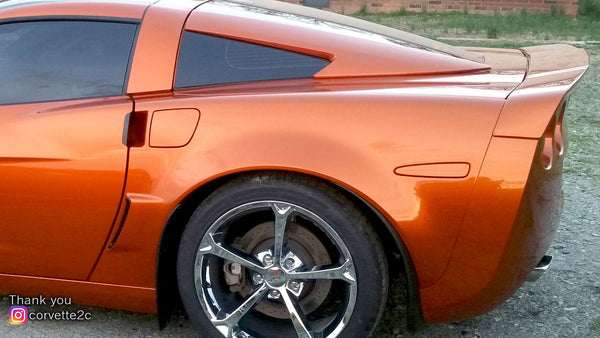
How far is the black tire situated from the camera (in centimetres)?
279

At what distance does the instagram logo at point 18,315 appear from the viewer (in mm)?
3393

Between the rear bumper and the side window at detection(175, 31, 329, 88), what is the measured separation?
2.84 feet

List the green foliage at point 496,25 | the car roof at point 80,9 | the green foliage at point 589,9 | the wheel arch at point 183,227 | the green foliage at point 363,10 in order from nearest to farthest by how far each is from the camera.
Result: the wheel arch at point 183,227 < the car roof at point 80,9 < the green foliage at point 496,25 < the green foliage at point 363,10 < the green foliage at point 589,9

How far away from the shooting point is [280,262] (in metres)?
2.93

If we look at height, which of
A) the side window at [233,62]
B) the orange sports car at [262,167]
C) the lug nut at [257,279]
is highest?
the side window at [233,62]

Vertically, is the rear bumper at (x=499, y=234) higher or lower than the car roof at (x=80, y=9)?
lower

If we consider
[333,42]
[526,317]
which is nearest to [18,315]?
[333,42]

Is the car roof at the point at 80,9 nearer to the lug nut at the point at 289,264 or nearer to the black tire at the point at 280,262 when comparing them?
the black tire at the point at 280,262

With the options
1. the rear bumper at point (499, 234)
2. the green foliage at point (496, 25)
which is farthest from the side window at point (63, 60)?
the green foliage at point (496, 25)

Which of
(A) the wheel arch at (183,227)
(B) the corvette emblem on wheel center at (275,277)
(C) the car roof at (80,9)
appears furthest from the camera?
(C) the car roof at (80,9)

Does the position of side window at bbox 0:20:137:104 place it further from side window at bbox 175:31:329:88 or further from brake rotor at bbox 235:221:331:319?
brake rotor at bbox 235:221:331:319

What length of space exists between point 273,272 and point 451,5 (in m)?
12.9

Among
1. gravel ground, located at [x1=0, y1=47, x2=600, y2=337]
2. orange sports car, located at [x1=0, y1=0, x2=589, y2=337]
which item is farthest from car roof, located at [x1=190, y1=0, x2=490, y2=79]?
gravel ground, located at [x1=0, y1=47, x2=600, y2=337]

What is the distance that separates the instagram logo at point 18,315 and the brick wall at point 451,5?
39.7 ft
